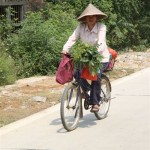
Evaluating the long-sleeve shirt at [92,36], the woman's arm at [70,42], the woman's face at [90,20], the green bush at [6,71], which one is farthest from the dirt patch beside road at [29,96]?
the woman's face at [90,20]

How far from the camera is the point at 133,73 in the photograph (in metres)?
12.6

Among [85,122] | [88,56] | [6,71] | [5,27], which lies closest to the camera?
[88,56]

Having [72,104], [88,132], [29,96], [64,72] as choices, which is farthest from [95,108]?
→ [29,96]

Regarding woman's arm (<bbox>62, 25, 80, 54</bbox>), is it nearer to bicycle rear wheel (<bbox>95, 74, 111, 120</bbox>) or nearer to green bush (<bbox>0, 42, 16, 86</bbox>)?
bicycle rear wheel (<bbox>95, 74, 111, 120</bbox>)

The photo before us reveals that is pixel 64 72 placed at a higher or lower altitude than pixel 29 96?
higher

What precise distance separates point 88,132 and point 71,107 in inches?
17.5

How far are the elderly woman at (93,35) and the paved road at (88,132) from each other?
0.47 metres

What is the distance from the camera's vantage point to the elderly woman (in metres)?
7.16

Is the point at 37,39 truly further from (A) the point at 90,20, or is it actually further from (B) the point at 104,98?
(A) the point at 90,20

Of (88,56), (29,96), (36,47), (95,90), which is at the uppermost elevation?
(88,56)

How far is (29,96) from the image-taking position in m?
9.42

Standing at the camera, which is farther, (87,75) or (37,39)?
(37,39)

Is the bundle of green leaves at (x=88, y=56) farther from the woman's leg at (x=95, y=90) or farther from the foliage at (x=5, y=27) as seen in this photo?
the foliage at (x=5, y=27)

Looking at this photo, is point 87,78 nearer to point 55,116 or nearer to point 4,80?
point 55,116
